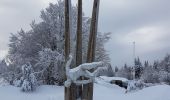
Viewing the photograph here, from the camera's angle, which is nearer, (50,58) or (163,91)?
(163,91)

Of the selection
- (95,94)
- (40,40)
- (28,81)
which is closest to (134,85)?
(95,94)

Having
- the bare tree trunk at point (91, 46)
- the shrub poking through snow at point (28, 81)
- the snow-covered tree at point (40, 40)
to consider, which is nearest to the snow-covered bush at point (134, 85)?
the snow-covered tree at point (40, 40)

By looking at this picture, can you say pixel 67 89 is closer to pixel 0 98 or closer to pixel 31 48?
pixel 0 98

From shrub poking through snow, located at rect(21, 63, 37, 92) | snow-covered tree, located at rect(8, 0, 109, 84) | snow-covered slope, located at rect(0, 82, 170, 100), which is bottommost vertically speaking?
snow-covered slope, located at rect(0, 82, 170, 100)

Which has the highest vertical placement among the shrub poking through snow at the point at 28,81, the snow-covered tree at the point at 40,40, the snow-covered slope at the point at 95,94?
the snow-covered tree at the point at 40,40

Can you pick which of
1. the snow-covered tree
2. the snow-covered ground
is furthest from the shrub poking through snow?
the snow-covered tree

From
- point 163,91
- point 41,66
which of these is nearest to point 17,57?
point 41,66

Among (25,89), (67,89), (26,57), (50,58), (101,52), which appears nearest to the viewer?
(67,89)

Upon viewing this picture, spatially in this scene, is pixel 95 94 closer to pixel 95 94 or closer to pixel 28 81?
pixel 95 94

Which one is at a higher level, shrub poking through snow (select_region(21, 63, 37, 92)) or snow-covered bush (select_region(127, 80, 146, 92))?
shrub poking through snow (select_region(21, 63, 37, 92))

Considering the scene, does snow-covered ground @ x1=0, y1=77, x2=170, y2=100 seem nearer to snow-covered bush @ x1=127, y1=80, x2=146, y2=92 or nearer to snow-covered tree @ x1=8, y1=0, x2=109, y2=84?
snow-covered bush @ x1=127, y1=80, x2=146, y2=92

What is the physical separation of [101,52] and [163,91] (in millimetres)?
10973

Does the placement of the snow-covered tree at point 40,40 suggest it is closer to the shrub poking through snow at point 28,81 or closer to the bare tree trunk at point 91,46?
the shrub poking through snow at point 28,81

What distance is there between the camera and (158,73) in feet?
171
